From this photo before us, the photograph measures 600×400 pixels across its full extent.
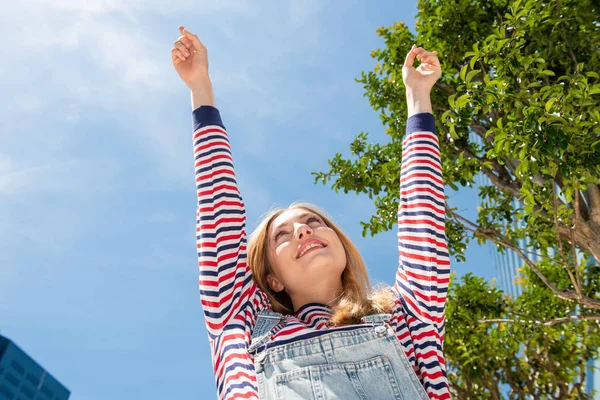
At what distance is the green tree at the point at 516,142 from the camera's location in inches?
155

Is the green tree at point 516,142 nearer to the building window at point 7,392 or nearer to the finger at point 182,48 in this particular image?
the finger at point 182,48

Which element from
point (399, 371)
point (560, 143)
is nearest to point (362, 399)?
point (399, 371)

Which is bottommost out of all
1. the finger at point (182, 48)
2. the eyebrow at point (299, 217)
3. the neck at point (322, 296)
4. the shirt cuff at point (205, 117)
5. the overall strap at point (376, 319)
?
the overall strap at point (376, 319)

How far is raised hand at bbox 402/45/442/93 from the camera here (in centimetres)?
266

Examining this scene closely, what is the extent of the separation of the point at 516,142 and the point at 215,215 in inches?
107

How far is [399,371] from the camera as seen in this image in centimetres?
196

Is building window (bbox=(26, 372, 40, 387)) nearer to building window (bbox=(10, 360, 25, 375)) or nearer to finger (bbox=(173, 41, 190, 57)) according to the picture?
building window (bbox=(10, 360, 25, 375))

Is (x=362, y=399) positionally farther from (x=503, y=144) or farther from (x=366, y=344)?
(x=503, y=144)

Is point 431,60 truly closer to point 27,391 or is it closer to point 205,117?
point 205,117

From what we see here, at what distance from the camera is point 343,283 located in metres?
2.71

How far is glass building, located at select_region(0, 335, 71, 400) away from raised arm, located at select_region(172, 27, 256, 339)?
2682 inches

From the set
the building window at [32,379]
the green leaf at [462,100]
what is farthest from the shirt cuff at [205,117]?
the building window at [32,379]

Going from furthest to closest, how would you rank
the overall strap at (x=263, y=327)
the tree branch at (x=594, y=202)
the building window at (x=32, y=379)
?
the building window at (x=32, y=379) → the tree branch at (x=594, y=202) → the overall strap at (x=263, y=327)

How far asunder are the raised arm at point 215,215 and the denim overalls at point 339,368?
0.76ft
